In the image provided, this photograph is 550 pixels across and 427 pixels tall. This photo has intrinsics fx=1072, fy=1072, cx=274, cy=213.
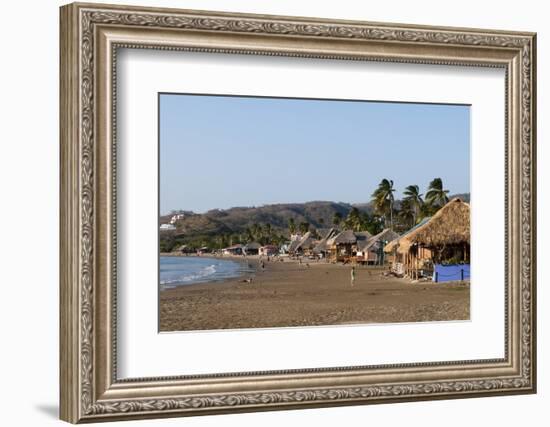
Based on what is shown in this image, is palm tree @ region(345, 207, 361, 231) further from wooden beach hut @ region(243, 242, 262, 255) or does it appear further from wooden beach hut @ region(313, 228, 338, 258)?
wooden beach hut @ region(243, 242, 262, 255)

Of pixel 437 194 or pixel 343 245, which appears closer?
pixel 343 245

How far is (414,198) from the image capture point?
7.71m

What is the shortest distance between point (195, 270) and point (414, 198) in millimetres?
1690

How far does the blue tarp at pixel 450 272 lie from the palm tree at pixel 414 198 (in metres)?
0.44

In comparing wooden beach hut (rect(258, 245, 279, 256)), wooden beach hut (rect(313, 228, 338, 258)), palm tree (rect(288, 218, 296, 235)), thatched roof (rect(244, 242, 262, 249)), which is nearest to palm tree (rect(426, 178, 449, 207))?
wooden beach hut (rect(313, 228, 338, 258))

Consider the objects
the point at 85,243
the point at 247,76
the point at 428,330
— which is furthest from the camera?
the point at 428,330

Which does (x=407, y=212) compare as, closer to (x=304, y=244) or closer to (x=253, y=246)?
(x=304, y=244)

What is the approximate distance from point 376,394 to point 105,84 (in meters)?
2.87

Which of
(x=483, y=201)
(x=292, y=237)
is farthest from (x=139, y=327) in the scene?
(x=483, y=201)

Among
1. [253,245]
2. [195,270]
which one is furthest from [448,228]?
[195,270]

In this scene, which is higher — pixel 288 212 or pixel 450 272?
pixel 288 212

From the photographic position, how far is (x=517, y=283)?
801cm

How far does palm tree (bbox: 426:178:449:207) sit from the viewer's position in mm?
7754

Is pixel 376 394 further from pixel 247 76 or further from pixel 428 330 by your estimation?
pixel 247 76
